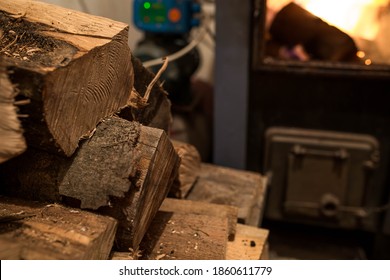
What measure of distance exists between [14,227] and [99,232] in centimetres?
14

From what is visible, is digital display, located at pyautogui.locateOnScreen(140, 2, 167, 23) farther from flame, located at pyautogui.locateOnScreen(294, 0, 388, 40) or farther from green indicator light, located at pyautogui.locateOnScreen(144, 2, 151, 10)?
flame, located at pyautogui.locateOnScreen(294, 0, 388, 40)

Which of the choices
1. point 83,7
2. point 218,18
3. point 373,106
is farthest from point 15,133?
point 373,106

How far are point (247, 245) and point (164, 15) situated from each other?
36.8 inches

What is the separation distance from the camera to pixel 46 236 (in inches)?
26.3

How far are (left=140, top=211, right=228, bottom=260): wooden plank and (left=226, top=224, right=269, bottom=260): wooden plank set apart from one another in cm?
6

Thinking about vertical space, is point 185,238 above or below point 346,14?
below

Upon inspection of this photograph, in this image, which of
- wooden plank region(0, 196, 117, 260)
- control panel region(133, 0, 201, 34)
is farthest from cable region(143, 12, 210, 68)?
wooden plank region(0, 196, 117, 260)

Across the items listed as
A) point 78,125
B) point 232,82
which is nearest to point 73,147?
point 78,125

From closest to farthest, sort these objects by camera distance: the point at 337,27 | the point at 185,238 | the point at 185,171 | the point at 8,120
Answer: the point at 8,120
the point at 185,238
the point at 185,171
the point at 337,27

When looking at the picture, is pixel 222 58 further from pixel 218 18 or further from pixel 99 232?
pixel 99 232

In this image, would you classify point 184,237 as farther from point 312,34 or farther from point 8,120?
point 312,34

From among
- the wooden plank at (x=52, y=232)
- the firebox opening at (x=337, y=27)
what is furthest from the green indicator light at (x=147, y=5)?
the wooden plank at (x=52, y=232)

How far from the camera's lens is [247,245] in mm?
939

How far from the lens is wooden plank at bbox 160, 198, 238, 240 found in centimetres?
97
